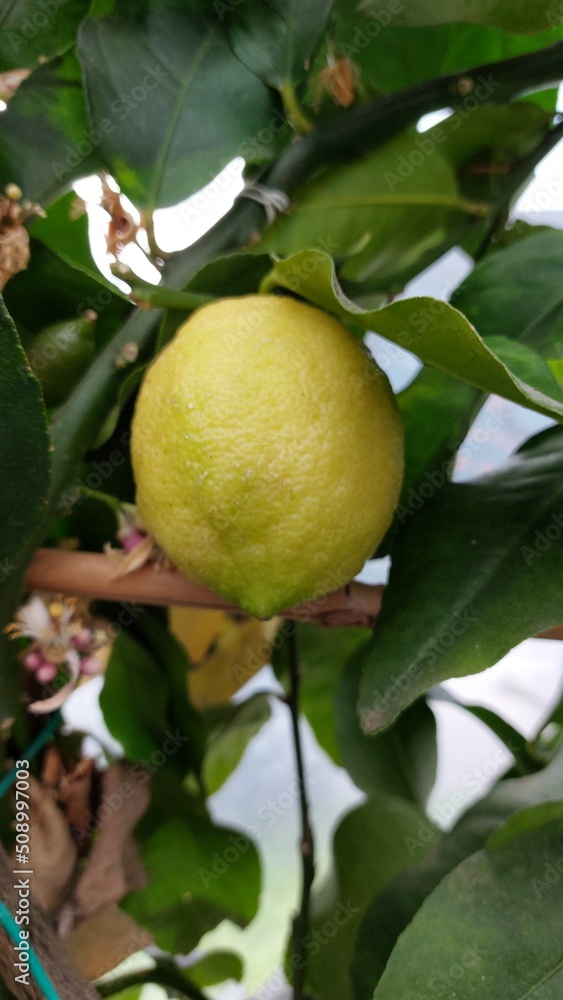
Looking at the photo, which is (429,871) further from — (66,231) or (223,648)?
(66,231)

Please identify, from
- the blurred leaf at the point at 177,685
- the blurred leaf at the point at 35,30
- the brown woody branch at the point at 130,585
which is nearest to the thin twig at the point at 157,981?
the blurred leaf at the point at 177,685

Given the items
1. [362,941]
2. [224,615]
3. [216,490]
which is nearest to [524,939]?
[362,941]

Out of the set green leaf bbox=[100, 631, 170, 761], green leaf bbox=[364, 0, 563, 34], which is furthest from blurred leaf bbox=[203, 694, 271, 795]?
green leaf bbox=[364, 0, 563, 34]

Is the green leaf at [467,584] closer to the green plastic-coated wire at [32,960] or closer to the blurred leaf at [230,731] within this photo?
the green plastic-coated wire at [32,960]

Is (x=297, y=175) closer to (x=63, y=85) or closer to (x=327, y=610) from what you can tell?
(x=63, y=85)

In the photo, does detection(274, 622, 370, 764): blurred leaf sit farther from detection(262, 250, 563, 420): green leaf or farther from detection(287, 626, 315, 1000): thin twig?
detection(262, 250, 563, 420): green leaf

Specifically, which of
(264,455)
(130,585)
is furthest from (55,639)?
(264,455)

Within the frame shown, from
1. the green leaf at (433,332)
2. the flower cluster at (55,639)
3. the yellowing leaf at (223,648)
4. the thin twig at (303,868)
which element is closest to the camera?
the green leaf at (433,332)
